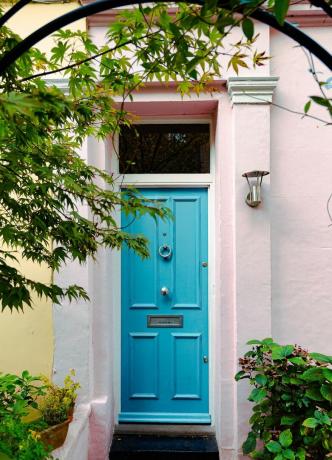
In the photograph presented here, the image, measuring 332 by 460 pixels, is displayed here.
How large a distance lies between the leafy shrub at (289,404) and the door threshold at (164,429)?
2.22 ft

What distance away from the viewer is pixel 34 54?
2.07 meters

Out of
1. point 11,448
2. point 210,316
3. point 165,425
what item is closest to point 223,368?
point 210,316

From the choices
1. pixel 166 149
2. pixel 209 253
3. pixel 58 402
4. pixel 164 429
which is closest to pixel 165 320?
pixel 209 253

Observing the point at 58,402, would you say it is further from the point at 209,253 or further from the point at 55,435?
the point at 209,253

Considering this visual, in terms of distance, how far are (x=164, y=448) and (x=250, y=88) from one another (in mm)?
3011

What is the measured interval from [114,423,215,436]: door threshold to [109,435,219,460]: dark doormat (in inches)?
2.9

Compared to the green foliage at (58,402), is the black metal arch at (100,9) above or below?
above

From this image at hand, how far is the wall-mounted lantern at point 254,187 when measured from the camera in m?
3.23

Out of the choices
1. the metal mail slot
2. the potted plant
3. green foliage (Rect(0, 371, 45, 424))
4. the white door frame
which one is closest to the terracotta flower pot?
the potted plant

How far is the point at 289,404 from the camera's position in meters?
2.83

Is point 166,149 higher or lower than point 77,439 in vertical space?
higher

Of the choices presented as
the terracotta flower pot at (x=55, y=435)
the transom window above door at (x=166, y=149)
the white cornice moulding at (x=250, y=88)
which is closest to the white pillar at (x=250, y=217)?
the white cornice moulding at (x=250, y=88)

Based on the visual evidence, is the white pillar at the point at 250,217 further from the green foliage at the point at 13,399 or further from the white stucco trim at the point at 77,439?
the green foliage at the point at 13,399

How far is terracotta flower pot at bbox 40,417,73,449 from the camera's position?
273 centimetres
